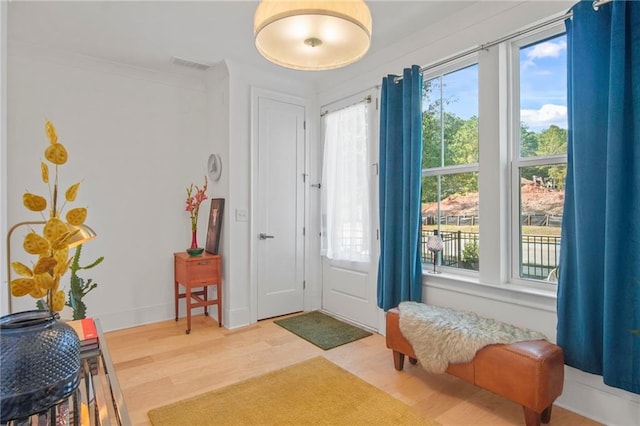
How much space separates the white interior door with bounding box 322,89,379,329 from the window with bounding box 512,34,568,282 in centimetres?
132

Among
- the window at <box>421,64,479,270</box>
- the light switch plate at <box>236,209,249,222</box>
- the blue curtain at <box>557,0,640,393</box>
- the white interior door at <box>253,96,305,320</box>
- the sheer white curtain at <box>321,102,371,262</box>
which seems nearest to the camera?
the blue curtain at <box>557,0,640,393</box>

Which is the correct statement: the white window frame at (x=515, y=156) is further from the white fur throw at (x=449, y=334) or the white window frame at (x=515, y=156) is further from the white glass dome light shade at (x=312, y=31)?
the white glass dome light shade at (x=312, y=31)

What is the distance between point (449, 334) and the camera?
2.28 m

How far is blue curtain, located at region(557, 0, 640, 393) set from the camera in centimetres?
185

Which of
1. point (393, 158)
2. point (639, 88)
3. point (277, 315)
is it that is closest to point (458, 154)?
point (393, 158)

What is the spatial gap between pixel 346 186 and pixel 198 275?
5.99ft

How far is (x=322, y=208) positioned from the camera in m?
4.17

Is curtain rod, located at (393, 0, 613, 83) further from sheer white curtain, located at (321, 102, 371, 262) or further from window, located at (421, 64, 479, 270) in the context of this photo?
sheer white curtain, located at (321, 102, 371, 262)

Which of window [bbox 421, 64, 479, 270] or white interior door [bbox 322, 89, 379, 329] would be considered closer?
window [bbox 421, 64, 479, 270]

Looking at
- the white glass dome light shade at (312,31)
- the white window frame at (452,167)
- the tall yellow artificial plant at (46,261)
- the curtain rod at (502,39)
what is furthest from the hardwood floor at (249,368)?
the curtain rod at (502,39)

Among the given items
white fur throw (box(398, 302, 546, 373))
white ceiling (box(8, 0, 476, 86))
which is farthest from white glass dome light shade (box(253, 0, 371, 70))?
white fur throw (box(398, 302, 546, 373))

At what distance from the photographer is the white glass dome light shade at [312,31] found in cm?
132

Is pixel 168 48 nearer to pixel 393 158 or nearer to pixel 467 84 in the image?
pixel 393 158

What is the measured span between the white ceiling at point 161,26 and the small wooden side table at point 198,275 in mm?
2051
